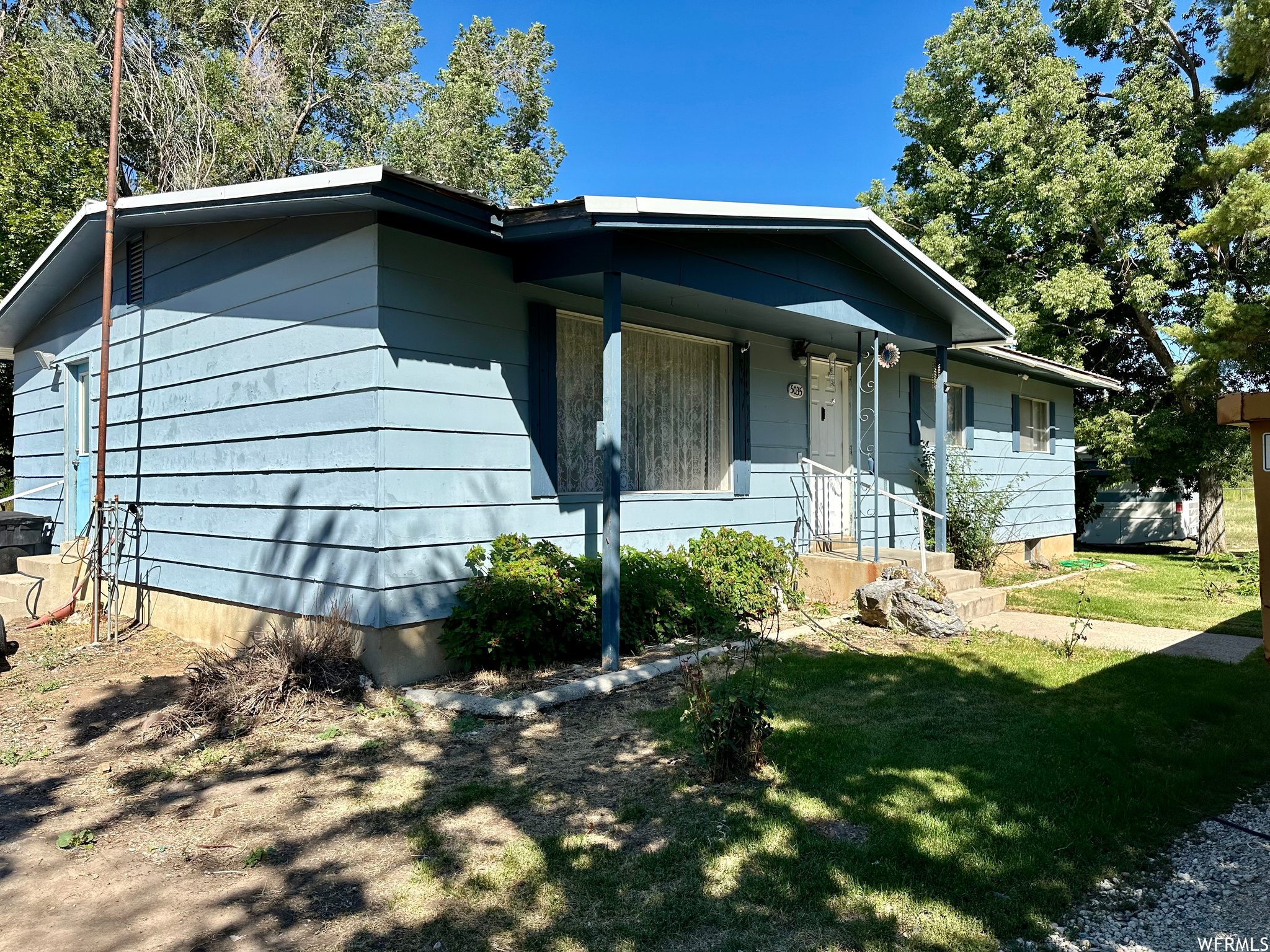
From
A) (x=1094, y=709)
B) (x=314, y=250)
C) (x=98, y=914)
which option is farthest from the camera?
(x=314, y=250)

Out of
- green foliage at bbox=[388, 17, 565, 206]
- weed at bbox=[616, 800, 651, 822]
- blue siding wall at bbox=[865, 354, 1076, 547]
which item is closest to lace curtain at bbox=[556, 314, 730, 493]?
blue siding wall at bbox=[865, 354, 1076, 547]

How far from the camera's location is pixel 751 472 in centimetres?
841

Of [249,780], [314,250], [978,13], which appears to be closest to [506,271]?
[314,250]

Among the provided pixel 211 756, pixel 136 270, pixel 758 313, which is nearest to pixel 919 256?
pixel 758 313

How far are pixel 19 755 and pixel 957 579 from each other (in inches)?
300

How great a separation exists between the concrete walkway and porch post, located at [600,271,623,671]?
370 cm

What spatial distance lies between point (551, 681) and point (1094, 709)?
3.30 metres

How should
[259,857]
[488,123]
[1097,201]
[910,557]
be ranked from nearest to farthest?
[259,857]
[910,557]
[1097,201]
[488,123]

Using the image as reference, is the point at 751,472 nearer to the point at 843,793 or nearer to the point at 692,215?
the point at 692,215

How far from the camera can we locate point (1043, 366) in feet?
42.0

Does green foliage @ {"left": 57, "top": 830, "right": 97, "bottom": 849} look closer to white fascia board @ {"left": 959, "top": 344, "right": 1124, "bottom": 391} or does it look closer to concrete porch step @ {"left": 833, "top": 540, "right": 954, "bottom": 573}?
concrete porch step @ {"left": 833, "top": 540, "right": 954, "bottom": 573}

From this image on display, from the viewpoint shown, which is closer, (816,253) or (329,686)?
(329,686)

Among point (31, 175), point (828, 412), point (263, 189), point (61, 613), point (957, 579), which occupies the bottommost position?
point (61, 613)

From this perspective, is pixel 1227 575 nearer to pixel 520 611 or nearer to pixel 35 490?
pixel 520 611
